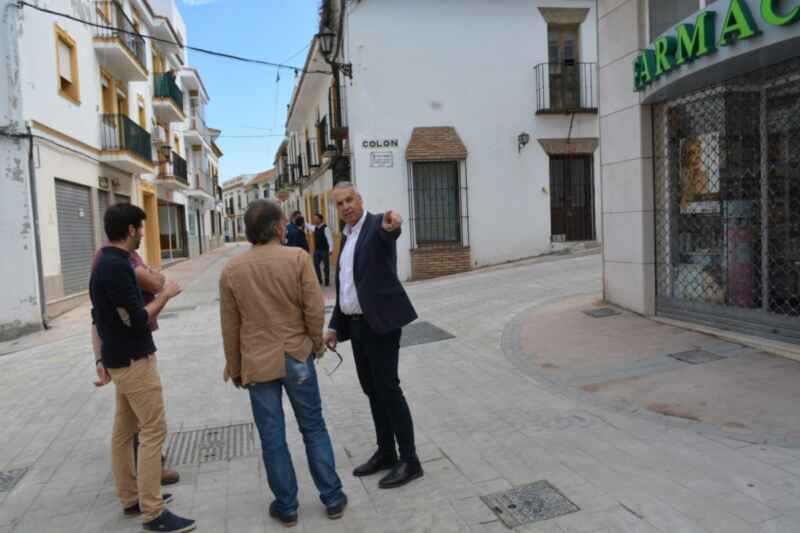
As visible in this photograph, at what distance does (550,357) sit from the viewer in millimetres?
6043

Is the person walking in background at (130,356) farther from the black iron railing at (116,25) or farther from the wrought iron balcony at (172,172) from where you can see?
the wrought iron balcony at (172,172)

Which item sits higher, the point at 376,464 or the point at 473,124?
the point at 473,124

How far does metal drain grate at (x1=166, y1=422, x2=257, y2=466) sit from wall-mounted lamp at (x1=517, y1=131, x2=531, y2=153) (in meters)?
11.0

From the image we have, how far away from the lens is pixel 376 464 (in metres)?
3.68

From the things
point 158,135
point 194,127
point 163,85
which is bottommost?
point 158,135

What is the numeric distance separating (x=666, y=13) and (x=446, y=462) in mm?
5977

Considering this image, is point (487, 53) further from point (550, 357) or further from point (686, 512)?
point (686, 512)

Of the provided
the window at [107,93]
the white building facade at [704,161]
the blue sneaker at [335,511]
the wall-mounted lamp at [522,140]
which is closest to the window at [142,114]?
the window at [107,93]

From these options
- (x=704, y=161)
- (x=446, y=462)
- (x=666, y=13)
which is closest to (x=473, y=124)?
(x=666, y=13)

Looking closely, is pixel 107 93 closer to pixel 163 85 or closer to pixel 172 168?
pixel 163 85

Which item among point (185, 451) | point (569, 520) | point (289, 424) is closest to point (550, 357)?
point (289, 424)

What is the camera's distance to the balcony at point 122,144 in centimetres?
1448

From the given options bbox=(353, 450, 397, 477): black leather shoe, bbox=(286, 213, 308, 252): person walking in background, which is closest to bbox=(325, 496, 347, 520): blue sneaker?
bbox=(353, 450, 397, 477): black leather shoe

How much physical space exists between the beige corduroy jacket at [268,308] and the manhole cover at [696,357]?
12.8 ft
